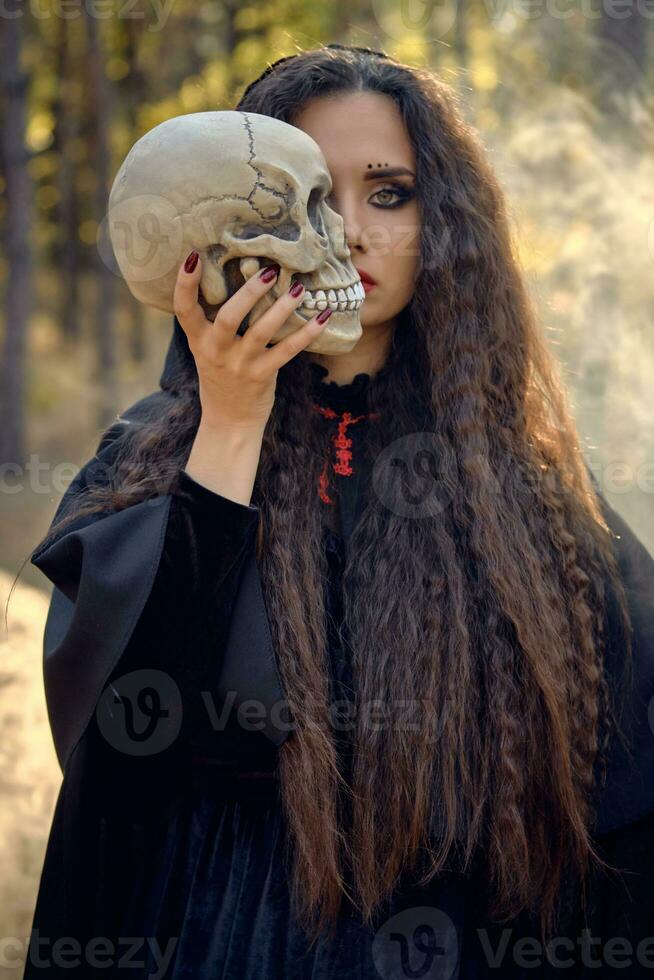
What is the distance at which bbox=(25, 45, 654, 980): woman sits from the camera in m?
1.90

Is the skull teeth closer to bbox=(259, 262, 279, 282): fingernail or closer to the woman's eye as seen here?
bbox=(259, 262, 279, 282): fingernail

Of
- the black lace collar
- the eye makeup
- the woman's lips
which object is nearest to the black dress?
the black lace collar

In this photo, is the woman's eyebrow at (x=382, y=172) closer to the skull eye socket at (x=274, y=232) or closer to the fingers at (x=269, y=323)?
the skull eye socket at (x=274, y=232)

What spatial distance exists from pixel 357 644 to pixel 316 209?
0.91 metres

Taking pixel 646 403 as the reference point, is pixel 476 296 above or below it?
below

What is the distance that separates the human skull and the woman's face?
7.6 inches

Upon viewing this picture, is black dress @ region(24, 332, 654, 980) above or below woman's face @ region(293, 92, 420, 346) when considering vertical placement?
Result: below

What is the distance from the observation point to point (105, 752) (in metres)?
2.04

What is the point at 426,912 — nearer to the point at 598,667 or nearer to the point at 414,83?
the point at 598,667

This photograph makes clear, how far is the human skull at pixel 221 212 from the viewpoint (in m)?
1.81

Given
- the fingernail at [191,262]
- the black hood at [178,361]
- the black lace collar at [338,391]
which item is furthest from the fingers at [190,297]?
the black lace collar at [338,391]

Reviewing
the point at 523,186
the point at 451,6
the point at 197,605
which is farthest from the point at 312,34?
the point at 197,605

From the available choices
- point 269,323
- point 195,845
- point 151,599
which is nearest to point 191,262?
point 269,323

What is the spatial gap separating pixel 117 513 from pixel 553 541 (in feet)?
3.14
